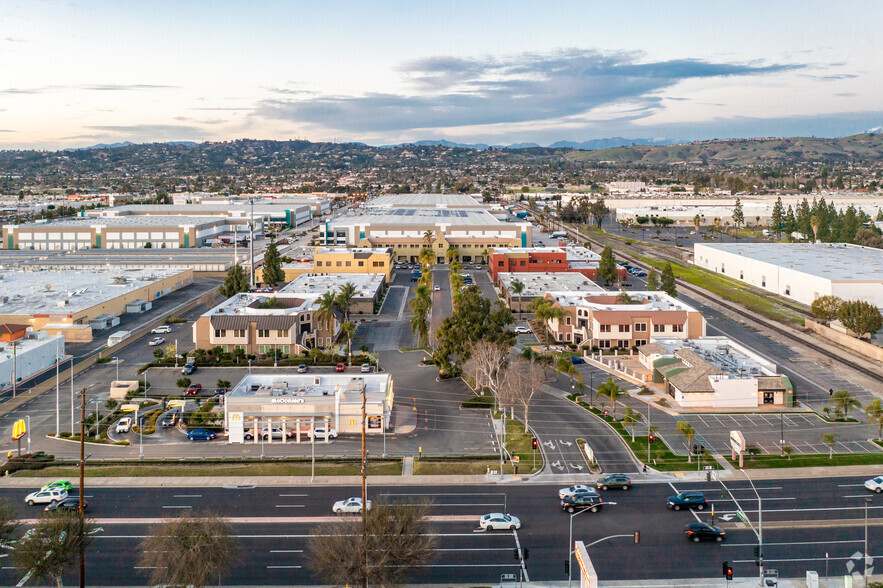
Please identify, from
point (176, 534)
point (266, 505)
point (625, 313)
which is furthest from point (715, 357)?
point (176, 534)

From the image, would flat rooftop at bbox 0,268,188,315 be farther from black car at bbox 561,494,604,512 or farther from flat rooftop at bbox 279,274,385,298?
black car at bbox 561,494,604,512

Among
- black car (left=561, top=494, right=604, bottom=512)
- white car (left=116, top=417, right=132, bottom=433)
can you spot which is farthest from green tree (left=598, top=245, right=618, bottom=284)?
white car (left=116, top=417, right=132, bottom=433)

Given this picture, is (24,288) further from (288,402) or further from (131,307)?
(288,402)

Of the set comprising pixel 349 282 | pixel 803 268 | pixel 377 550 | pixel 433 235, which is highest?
pixel 433 235

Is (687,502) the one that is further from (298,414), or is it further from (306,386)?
(306,386)

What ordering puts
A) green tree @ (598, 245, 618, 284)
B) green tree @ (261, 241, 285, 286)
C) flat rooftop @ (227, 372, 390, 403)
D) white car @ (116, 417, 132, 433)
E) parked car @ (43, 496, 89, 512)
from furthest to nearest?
1. green tree @ (598, 245, 618, 284)
2. green tree @ (261, 241, 285, 286)
3. flat rooftop @ (227, 372, 390, 403)
4. white car @ (116, 417, 132, 433)
5. parked car @ (43, 496, 89, 512)

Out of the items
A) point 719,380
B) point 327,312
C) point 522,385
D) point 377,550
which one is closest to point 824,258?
point 719,380

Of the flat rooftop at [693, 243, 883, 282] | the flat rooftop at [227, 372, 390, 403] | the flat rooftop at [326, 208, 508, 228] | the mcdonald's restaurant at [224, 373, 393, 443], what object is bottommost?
the mcdonald's restaurant at [224, 373, 393, 443]

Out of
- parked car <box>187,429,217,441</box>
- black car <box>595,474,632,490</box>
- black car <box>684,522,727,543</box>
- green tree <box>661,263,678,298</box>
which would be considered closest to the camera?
black car <box>684,522,727,543</box>
